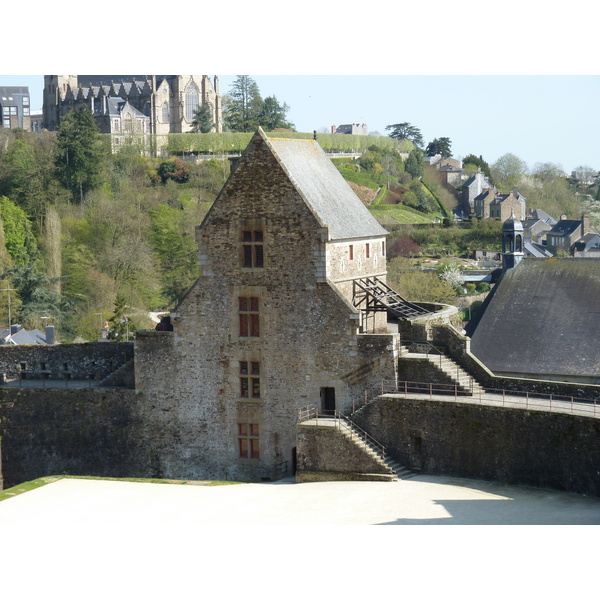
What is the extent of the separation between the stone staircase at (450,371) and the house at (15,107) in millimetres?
93090

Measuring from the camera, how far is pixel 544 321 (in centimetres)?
3931

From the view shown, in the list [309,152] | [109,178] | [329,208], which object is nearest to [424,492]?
[329,208]

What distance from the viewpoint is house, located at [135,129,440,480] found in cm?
3002

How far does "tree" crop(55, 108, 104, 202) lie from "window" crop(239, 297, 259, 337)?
47281mm

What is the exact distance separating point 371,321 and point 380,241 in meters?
2.59

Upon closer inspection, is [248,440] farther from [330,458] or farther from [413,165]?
[413,165]

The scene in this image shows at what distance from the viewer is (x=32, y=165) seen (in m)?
78.9

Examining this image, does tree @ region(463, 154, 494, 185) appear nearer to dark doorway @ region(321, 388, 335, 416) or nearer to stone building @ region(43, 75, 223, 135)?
stone building @ region(43, 75, 223, 135)

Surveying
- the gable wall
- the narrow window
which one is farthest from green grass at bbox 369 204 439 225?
the narrow window

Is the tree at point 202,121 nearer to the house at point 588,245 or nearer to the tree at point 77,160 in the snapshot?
the tree at point 77,160

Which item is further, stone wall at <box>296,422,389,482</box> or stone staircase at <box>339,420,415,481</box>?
stone wall at <box>296,422,389,482</box>

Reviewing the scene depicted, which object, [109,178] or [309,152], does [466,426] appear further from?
[109,178]

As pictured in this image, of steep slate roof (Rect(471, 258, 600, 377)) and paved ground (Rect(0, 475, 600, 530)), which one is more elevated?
steep slate roof (Rect(471, 258, 600, 377))

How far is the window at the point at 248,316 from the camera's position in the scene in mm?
30969
